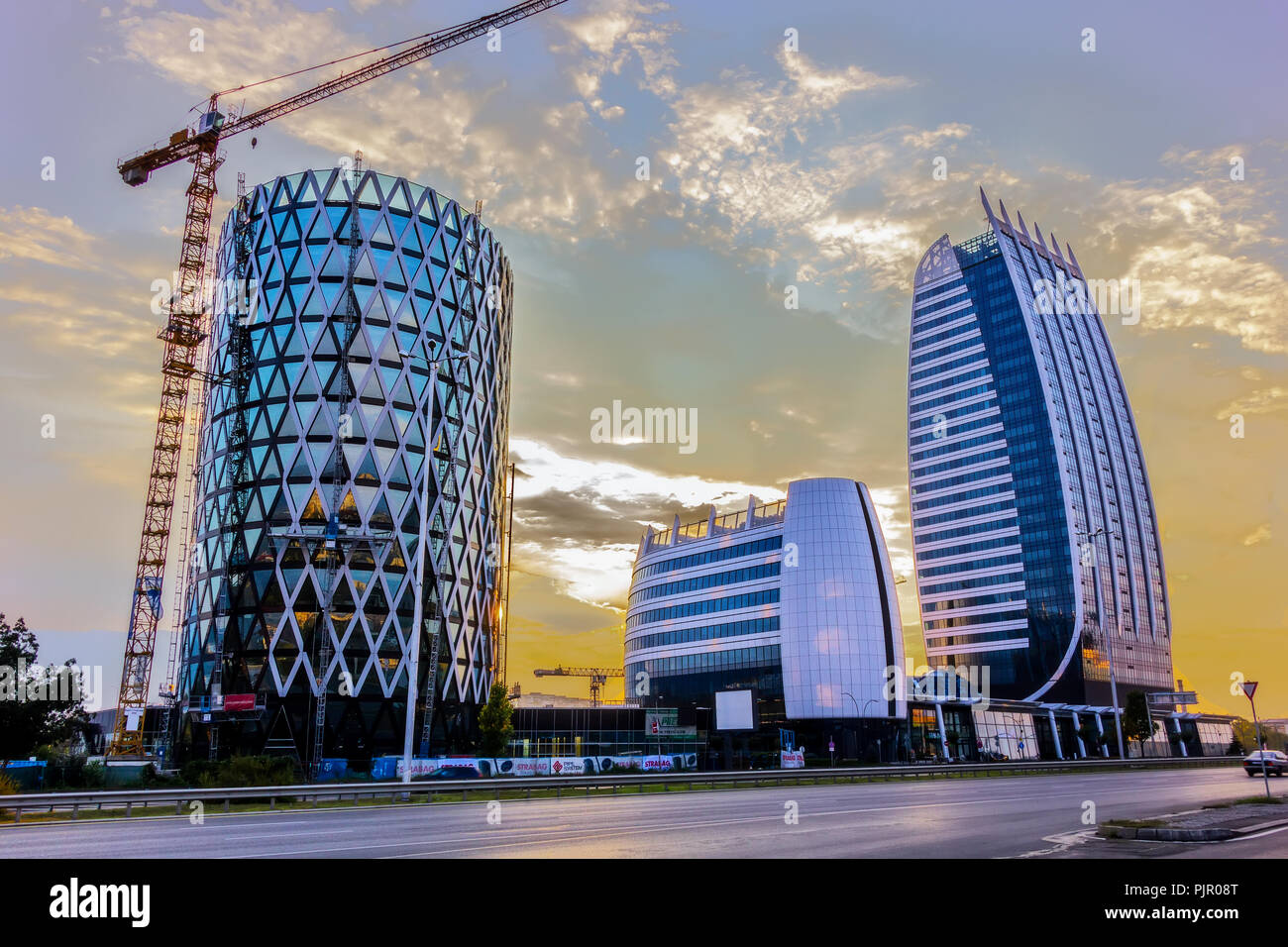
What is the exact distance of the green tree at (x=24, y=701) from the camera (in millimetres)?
51688

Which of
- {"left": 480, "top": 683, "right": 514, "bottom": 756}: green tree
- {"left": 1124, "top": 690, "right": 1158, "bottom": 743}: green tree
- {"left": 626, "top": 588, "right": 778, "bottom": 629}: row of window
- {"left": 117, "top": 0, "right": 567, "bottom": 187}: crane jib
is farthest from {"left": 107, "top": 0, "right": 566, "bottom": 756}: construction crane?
{"left": 1124, "top": 690, "right": 1158, "bottom": 743}: green tree

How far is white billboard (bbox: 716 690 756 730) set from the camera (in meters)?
83.0

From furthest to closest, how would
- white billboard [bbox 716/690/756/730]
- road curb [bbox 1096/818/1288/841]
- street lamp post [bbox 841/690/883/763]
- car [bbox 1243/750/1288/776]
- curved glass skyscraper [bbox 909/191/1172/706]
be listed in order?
curved glass skyscraper [bbox 909/191/1172/706] < street lamp post [bbox 841/690/883/763] < white billboard [bbox 716/690/756/730] < car [bbox 1243/750/1288/776] < road curb [bbox 1096/818/1288/841]

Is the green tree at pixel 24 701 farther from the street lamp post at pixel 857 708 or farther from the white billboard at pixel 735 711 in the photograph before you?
the street lamp post at pixel 857 708

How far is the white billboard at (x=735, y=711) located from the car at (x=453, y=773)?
34.1 meters

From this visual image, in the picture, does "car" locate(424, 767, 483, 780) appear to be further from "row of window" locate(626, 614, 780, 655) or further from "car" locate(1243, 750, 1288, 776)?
"row of window" locate(626, 614, 780, 655)

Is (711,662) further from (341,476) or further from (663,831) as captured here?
(663,831)

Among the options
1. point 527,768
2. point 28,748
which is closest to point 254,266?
point 28,748

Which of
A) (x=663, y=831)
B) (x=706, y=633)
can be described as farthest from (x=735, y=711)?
(x=663, y=831)

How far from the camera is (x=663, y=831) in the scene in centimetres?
1986

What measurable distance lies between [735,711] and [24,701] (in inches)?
2203

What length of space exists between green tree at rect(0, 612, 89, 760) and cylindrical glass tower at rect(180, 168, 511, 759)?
16448 mm

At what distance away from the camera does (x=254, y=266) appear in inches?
3546

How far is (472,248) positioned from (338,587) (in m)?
41.2
